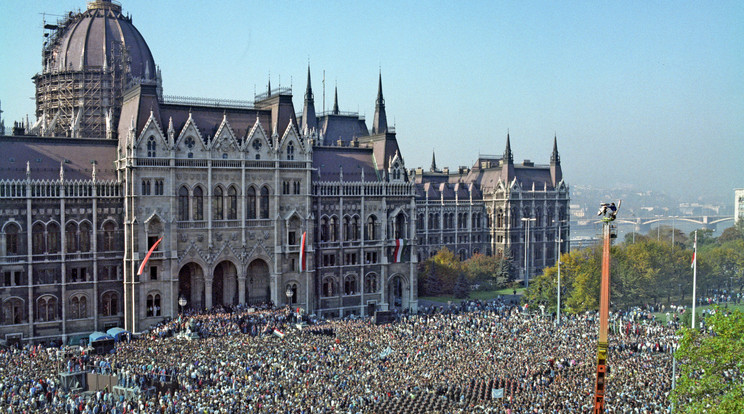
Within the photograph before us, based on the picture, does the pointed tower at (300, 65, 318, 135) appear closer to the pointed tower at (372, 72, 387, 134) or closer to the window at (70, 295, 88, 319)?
the pointed tower at (372, 72, 387, 134)

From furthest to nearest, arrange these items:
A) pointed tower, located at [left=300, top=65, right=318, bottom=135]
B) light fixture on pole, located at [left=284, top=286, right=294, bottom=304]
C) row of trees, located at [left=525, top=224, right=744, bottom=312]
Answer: pointed tower, located at [left=300, top=65, right=318, bottom=135]
row of trees, located at [left=525, top=224, right=744, bottom=312]
light fixture on pole, located at [left=284, top=286, right=294, bottom=304]

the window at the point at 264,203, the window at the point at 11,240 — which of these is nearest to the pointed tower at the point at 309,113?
the window at the point at 264,203

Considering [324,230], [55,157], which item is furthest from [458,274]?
[55,157]

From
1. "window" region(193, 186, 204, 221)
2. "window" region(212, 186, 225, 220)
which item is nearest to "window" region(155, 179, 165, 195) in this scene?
"window" region(193, 186, 204, 221)

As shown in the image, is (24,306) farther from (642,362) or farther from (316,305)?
(642,362)

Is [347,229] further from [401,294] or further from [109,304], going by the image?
[109,304]

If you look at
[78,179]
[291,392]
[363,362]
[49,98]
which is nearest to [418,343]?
[363,362]
